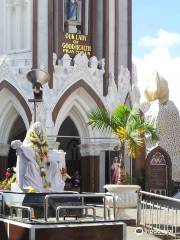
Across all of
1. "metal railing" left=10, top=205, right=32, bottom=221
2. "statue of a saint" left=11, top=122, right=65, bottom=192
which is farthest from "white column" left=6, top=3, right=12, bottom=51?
"metal railing" left=10, top=205, right=32, bottom=221

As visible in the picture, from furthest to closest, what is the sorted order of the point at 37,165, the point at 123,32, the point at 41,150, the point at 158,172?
1. the point at 123,32
2. the point at 158,172
3. the point at 41,150
4. the point at 37,165

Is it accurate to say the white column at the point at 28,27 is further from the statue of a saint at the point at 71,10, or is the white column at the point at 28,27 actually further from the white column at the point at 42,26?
the statue of a saint at the point at 71,10

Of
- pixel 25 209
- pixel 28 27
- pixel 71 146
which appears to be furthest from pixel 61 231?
pixel 71 146

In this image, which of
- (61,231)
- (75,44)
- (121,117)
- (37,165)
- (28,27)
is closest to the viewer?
(61,231)

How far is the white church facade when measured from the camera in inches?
1147

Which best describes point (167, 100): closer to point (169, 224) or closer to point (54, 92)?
point (54, 92)

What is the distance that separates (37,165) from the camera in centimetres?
1251

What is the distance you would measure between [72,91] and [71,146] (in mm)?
4082

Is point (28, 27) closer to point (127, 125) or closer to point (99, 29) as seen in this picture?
point (99, 29)

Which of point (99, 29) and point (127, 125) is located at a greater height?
point (99, 29)

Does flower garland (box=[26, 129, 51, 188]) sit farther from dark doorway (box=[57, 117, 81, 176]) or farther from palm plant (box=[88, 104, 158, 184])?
dark doorway (box=[57, 117, 81, 176])

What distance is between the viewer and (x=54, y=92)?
1145 inches

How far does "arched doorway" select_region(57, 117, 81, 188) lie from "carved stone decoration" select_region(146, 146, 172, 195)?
3345 millimetres

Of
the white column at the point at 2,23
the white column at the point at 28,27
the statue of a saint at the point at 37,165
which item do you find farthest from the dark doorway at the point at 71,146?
the statue of a saint at the point at 37,165
